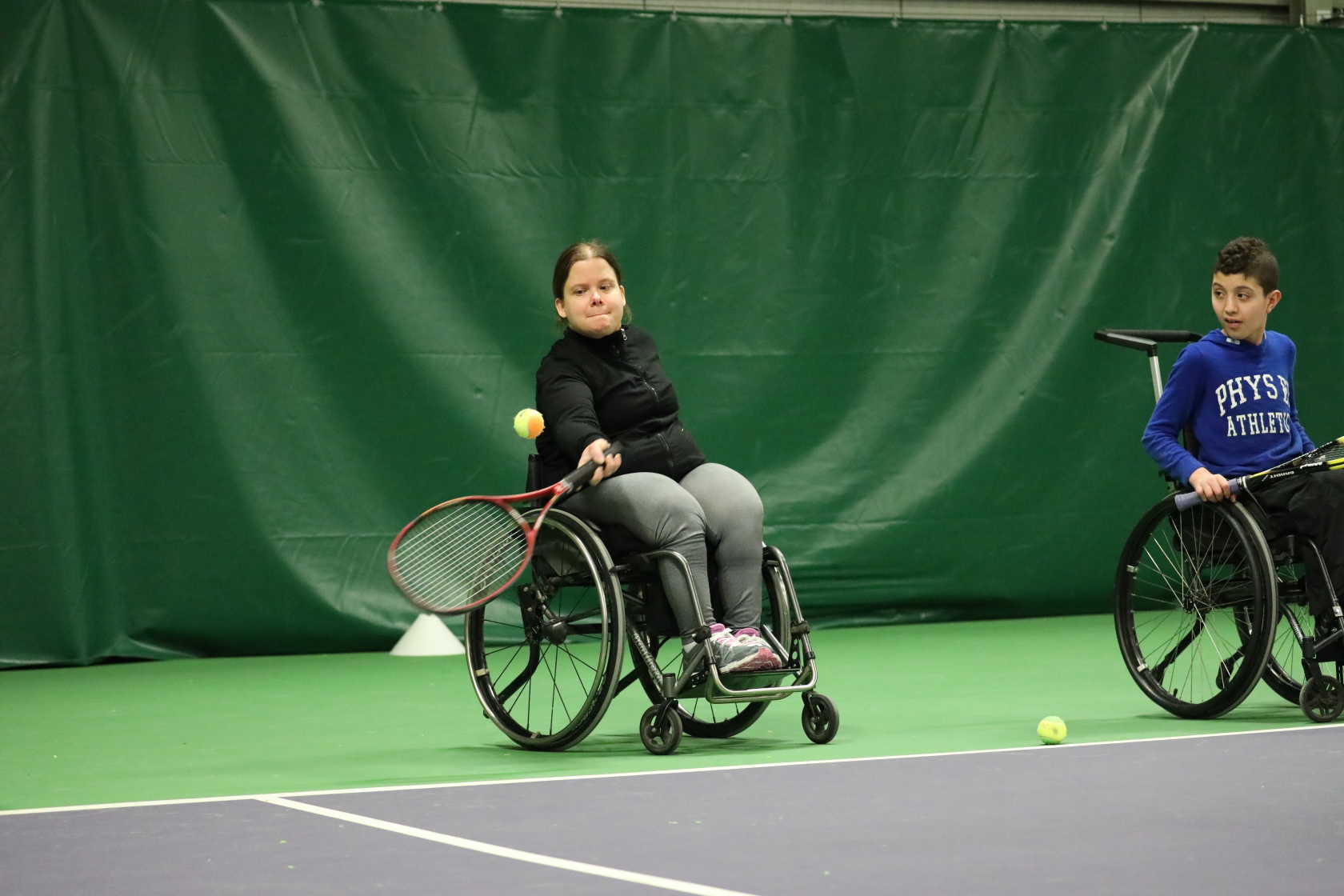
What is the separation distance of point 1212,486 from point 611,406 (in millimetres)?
1225

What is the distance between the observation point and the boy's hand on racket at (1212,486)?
392 cm

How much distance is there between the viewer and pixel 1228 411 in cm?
411

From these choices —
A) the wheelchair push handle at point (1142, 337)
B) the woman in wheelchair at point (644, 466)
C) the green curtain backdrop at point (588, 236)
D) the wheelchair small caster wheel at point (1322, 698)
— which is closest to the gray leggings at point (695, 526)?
the woman in wheelchair at point (644, 466)

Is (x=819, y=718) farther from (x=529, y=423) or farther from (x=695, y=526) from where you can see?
(x=529, y=423)

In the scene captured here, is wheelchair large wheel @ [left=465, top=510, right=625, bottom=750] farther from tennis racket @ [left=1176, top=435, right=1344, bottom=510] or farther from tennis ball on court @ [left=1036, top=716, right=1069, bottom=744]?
tennis racket @ [left=1176, top=435, right=1344, bottom=510]

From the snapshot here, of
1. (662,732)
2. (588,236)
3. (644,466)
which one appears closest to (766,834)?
(662,732)

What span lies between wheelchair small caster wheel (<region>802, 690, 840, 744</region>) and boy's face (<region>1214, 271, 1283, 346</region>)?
1.21 m

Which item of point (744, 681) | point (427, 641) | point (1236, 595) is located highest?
point (1236, 595)

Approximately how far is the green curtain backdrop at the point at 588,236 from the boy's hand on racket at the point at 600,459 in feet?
7.83

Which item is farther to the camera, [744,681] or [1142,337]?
[1142,337]

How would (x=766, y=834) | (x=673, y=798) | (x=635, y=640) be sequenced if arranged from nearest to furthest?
(x=766, y=834) < (x=673, y=798) < (x=635, y=640)

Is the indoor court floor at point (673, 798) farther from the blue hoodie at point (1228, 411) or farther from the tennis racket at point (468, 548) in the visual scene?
the blue hoodie at point (1228, 411)

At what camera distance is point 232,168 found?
5.87 metres

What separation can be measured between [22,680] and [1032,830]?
3559 millimetres
